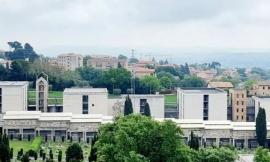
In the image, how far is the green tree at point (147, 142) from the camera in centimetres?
1880

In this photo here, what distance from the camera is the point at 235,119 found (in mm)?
38469

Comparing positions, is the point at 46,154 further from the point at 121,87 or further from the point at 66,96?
the point at 121,87

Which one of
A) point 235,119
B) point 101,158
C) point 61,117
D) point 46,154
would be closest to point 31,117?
point 61,117

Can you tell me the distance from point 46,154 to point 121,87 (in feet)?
64.8

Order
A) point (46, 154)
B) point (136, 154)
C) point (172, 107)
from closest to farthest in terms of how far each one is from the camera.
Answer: point (136, 154) → point (46, 154) → point (172, 107)

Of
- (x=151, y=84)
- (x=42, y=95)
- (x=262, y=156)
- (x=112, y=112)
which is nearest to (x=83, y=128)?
(x=112, y=112)

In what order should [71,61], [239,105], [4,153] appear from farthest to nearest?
[71,61]
[239,105]
[4,153]

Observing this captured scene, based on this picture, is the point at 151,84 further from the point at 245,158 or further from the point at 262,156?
the point at 262,156

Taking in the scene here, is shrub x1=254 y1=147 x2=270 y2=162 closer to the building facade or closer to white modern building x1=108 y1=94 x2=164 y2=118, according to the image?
the building facade

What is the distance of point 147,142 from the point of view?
19203 millimetres

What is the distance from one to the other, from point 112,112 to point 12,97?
575cm

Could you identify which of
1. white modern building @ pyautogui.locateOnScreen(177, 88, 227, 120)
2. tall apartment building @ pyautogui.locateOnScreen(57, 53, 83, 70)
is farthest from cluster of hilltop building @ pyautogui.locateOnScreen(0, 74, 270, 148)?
tall apartment building @ pyautogui.locateOnScreen(57, 53, 83, 70)

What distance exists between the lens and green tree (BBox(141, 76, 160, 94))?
160 ft

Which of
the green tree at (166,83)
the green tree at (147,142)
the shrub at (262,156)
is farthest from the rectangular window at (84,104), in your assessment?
the shrub at (262,156)
